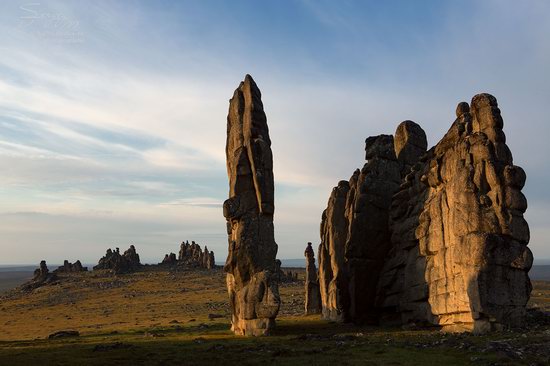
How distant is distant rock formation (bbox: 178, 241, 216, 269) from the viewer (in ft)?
482

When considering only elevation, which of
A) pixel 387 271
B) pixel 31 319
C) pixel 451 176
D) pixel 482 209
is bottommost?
pixel 31 319

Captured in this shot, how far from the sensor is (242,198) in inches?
1690

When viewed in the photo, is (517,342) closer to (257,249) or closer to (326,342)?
(326,342)

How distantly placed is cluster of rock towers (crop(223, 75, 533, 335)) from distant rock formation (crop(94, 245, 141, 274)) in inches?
3841

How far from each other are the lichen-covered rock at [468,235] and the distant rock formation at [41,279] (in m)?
111

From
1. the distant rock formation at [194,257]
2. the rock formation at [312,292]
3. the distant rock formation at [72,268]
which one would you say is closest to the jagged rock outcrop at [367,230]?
the rock formation at [312,292]

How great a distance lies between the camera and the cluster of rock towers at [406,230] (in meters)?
33.9

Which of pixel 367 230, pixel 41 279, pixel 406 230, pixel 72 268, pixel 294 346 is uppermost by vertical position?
pixel 367 230

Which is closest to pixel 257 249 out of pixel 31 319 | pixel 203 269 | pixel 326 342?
pixel 326 342

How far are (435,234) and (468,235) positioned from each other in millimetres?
4819

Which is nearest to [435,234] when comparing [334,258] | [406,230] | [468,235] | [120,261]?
[468,235]

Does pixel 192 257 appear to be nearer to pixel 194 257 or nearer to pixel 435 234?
pixel 194 257

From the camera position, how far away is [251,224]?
42000 mm

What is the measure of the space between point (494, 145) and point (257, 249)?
1851 centimetres
